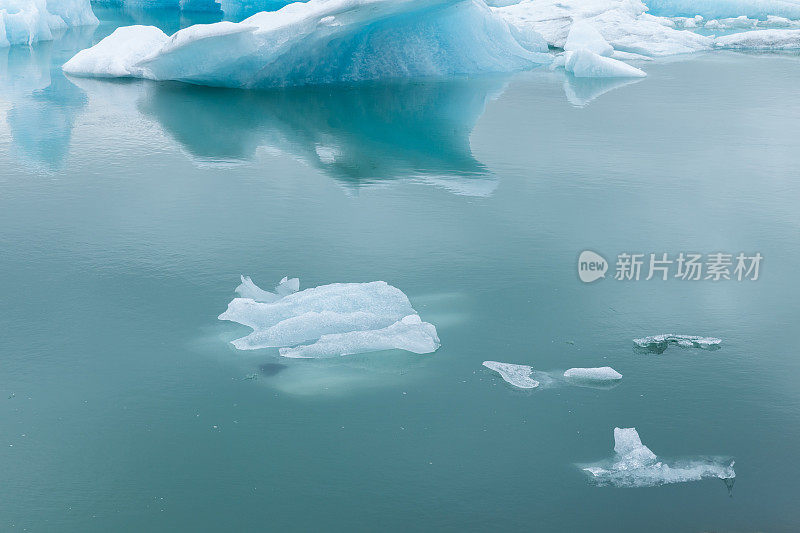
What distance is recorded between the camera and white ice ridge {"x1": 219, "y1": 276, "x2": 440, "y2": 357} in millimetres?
5688

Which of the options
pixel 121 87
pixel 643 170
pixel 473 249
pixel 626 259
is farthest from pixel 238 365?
pixel 121 87

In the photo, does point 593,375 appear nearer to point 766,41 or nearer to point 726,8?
point 766,41

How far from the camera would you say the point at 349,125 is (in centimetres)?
1248

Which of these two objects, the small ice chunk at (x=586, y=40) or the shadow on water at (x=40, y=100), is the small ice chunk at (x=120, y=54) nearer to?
the shadow on water at (x=40, y=100)

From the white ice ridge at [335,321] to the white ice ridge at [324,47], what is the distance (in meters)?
7.85

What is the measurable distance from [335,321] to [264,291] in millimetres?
896

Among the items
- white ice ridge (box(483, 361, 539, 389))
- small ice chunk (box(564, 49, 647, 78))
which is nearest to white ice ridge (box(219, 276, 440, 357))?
white ice ridge (box(483, 361, 539, 389))

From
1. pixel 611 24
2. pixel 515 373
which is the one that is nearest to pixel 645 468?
pixel 515 373

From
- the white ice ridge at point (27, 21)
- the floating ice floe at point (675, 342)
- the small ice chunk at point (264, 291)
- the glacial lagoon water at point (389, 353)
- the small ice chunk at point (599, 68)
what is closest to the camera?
the glacial lagoon water at point (389, 353)

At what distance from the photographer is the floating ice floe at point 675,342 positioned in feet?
19.3

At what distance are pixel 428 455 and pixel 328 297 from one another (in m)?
1.70

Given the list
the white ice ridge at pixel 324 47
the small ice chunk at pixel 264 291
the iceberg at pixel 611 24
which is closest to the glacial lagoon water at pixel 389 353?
the small ice chunk at pixel 264 291

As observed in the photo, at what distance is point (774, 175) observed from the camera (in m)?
10.0

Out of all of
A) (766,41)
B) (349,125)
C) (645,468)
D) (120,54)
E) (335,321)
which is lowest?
(645,468)
